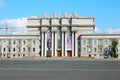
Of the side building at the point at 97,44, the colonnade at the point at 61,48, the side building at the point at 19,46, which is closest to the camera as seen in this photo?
the side building at the point at 97,44

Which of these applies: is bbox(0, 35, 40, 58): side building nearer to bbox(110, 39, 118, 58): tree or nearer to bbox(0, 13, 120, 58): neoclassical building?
bbox(0, 13, 120, 58): neoclassical building

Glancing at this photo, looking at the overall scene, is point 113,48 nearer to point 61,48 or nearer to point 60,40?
point 61,48

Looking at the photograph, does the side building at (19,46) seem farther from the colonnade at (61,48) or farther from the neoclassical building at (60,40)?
the colonnade at (61,48)

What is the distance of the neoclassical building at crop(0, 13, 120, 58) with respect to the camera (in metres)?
150

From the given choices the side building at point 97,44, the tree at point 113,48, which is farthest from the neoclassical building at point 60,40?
the tree at point 113,48

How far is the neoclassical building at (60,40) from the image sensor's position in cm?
14975

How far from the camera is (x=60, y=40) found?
6161 inches

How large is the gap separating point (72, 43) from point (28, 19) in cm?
2446

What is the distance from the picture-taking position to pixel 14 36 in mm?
154625

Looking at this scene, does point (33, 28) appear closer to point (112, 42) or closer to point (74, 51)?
point (74, 51)
